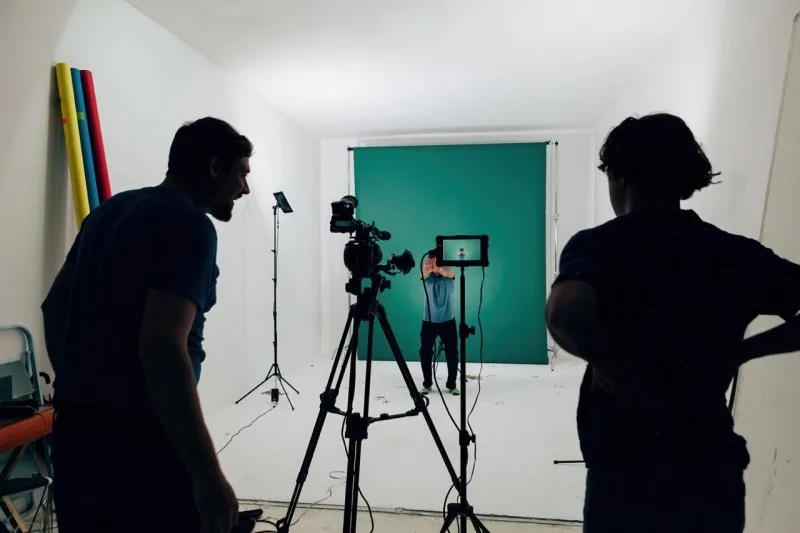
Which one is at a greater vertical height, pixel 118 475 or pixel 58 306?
pixel 58 306

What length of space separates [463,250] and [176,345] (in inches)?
48.2

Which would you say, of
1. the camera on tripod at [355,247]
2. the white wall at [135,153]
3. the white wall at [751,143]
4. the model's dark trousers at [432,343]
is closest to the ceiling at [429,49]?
the white wall at [135,153]

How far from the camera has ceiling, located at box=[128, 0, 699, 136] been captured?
Result: 8.98 feet

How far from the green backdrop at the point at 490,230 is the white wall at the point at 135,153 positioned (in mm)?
1223

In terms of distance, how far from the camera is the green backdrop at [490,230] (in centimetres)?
540

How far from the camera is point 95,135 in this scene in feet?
7.48

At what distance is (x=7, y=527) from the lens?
1.70 metres

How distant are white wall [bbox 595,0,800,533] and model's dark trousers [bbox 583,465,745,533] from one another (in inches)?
38.4

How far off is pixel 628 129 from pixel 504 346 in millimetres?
4784

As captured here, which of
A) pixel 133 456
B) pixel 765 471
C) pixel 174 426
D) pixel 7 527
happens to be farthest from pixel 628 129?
pixel 7 527

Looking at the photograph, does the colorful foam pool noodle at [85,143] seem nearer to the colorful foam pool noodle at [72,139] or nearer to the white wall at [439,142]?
the colorful foam pool noodle at [72,139]

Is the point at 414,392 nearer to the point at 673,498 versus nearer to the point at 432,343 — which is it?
the point at 673,498

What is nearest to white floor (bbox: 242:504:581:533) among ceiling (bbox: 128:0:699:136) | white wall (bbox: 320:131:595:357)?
ceiling (bbox: 128:0:699:136)

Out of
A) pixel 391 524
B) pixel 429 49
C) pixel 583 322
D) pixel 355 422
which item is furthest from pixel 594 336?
pixel 429 49
